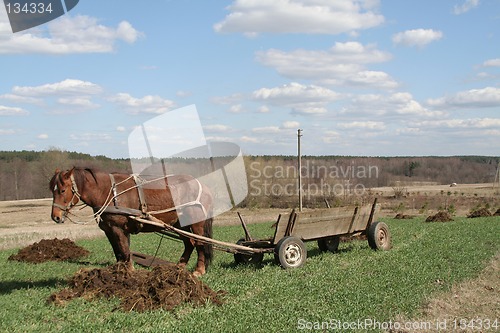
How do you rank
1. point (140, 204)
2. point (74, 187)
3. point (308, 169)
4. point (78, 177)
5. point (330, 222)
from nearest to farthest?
point (74, 187)
point (78, 177)
point (140, 204)
point (330, 222)
point (308, 169)

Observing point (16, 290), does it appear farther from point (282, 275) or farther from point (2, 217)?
point (2, 217)

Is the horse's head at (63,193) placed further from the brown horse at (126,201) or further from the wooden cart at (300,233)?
the wooden cart at (300,233)

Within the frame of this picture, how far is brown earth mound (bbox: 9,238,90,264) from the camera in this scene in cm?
1431

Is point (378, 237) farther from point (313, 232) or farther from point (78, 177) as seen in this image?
point (78, 177)

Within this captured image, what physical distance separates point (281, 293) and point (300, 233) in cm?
277

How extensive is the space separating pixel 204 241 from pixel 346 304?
3518 millimetres

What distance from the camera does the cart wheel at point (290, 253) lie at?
10.1 meters

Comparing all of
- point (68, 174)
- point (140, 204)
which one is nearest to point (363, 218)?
point (140, 204)

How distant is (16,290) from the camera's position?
31.0ft

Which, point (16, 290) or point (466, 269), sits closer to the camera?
point (16, 290)

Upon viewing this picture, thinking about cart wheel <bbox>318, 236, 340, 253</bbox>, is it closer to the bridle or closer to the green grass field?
the green grass field

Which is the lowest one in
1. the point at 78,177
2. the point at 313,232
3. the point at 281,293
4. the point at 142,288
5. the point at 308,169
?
the point at 281,293

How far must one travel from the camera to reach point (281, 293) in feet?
26.6

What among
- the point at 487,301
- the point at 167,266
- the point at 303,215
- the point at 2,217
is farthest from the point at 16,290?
the point at 2,217
